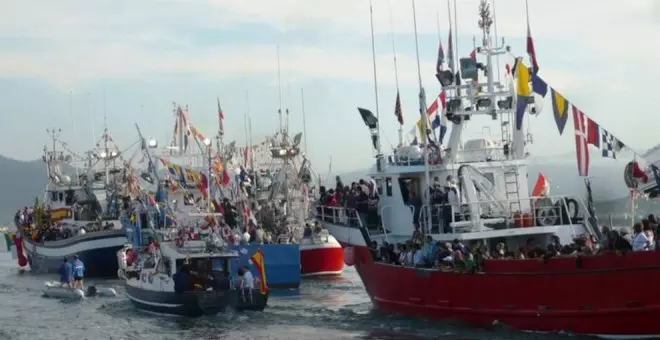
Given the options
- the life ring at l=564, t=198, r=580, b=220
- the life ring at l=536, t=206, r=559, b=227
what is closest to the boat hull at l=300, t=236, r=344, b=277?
the life ring at l=536, t=206, r=559, b=227

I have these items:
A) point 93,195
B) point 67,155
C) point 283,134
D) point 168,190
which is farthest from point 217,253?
point 67,155

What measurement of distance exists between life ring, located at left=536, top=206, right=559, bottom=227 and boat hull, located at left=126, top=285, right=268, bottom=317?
9701 millimetres

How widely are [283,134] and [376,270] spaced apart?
81.7ft

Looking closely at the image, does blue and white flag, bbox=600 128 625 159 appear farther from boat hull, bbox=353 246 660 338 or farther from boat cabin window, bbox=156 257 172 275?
boat cabin window, bbox=156 257 172 275

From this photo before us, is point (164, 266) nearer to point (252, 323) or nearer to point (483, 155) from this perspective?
point (252, 323)

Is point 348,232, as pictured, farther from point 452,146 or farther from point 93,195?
point 93,195

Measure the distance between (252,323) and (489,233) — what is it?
8.23m

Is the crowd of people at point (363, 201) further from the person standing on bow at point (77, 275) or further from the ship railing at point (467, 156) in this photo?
the person standing on bow at point (77, 275)

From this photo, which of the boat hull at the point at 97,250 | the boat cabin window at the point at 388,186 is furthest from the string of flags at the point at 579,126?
the boat hull at the point at 97,250

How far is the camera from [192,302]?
37.1 meters

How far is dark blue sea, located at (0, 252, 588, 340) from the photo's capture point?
32969 millimetres

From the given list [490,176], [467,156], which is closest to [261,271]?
[467,156]

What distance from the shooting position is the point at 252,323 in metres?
36.2

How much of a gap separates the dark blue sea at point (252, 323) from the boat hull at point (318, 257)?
4.31 m
